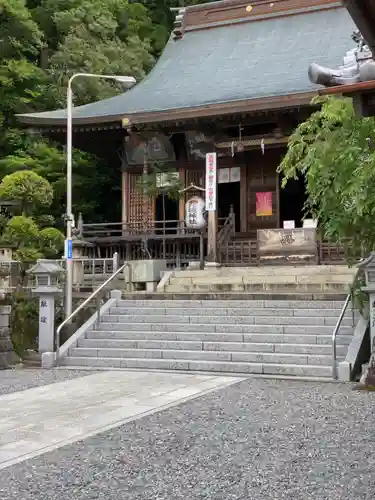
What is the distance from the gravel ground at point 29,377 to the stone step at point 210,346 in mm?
1171

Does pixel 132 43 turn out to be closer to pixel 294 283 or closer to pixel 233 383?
pixel 294 283

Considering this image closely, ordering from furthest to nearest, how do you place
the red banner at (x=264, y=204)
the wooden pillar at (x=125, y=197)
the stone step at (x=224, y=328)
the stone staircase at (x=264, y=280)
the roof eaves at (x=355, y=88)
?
the wooden pillar at (x=125, y=197) < the red banner at (x=264, y=204) < the stone staircase at (x=264, y=280) < the stone step at (x=224, y=328) < the roof eaves at (x=355, y=88)

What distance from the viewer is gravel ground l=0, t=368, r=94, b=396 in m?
9.26

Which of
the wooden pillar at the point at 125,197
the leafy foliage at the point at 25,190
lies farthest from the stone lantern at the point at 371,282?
the leafy foliage at the point at 25,190

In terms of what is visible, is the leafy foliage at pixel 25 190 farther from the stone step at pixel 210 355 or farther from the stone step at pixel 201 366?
the stone step at pixel 201 366

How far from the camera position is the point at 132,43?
26078mm

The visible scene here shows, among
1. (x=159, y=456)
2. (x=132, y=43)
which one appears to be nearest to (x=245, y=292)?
(x=159, y=456)

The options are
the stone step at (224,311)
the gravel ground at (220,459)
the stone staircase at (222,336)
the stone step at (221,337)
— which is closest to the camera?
the gravel ground at (220,459)

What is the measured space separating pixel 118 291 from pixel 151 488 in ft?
31.8

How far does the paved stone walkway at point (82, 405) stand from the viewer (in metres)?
5.93

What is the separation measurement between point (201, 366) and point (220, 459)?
5.29 metres

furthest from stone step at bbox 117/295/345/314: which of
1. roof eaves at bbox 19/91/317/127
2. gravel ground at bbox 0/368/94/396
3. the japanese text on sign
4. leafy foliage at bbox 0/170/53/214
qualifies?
leafy foliage at bbox 0/170/53/214

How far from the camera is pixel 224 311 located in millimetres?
12500

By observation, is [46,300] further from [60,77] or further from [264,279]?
[60,77]
